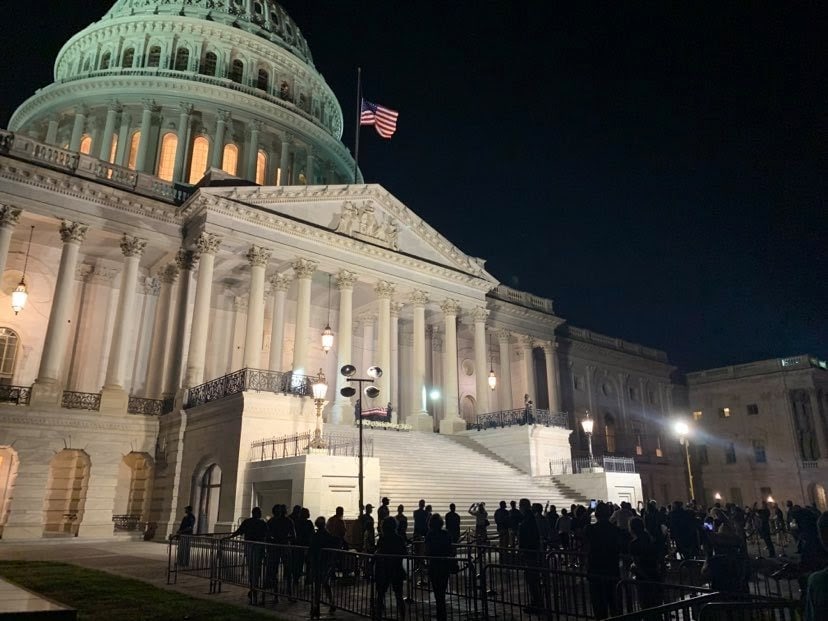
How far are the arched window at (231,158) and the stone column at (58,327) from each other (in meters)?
21.6

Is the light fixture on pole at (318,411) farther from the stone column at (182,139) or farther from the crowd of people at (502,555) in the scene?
the stone column at (182,139)

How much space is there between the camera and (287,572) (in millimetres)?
11531

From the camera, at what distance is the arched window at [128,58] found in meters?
51.8

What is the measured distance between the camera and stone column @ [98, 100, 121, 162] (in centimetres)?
4603

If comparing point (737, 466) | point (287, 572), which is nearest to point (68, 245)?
point (287, 572)

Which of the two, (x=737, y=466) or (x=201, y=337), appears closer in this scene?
(x=201, y=337)

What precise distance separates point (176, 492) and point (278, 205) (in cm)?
1507

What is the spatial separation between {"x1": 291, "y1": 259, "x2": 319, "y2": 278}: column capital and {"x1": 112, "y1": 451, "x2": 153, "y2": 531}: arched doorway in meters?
11.6

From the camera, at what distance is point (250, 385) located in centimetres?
2442

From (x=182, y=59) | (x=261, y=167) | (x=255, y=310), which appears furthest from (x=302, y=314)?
(x=182, y=59)

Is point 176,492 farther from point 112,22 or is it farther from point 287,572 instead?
point 112,22

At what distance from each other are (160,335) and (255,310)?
6183mm

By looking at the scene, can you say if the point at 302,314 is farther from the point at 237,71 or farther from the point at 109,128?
the point at 237,71

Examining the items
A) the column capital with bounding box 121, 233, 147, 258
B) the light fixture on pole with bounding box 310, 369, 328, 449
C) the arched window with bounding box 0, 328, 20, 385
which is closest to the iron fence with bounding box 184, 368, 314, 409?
A: the light fixture on pole with bounding box 310, 369, 328, 449
